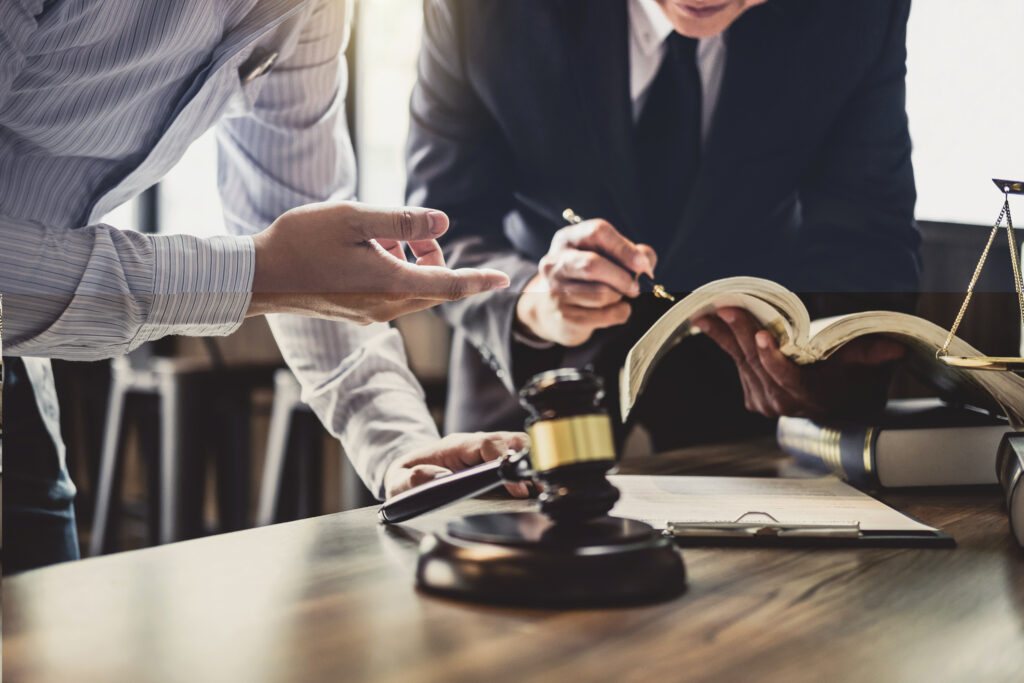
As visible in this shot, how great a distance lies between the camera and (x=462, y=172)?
86 cm

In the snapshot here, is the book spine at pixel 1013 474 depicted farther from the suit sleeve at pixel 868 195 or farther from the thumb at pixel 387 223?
the thumb at pixel 387 223

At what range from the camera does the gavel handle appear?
518 millimetres

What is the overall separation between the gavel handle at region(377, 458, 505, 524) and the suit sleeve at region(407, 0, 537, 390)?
12.0 inches

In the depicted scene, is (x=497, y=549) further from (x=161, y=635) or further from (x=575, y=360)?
(x=575, y=360)

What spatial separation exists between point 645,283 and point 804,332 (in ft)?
0.59

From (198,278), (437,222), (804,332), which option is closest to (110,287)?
(198,278)

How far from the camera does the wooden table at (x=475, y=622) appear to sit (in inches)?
13.3

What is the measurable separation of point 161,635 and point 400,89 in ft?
1.92

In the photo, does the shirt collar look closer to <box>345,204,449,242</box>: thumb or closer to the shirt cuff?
<box>345,204,449,242</box>: thumb

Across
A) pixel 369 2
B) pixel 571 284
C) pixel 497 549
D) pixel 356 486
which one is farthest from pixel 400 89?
pixel 497 549

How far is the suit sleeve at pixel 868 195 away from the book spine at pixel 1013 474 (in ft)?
1.24

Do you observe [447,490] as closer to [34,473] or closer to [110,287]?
[110,287]

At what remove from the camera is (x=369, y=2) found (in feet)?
2.61

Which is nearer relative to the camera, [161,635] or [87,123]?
[161,635]
